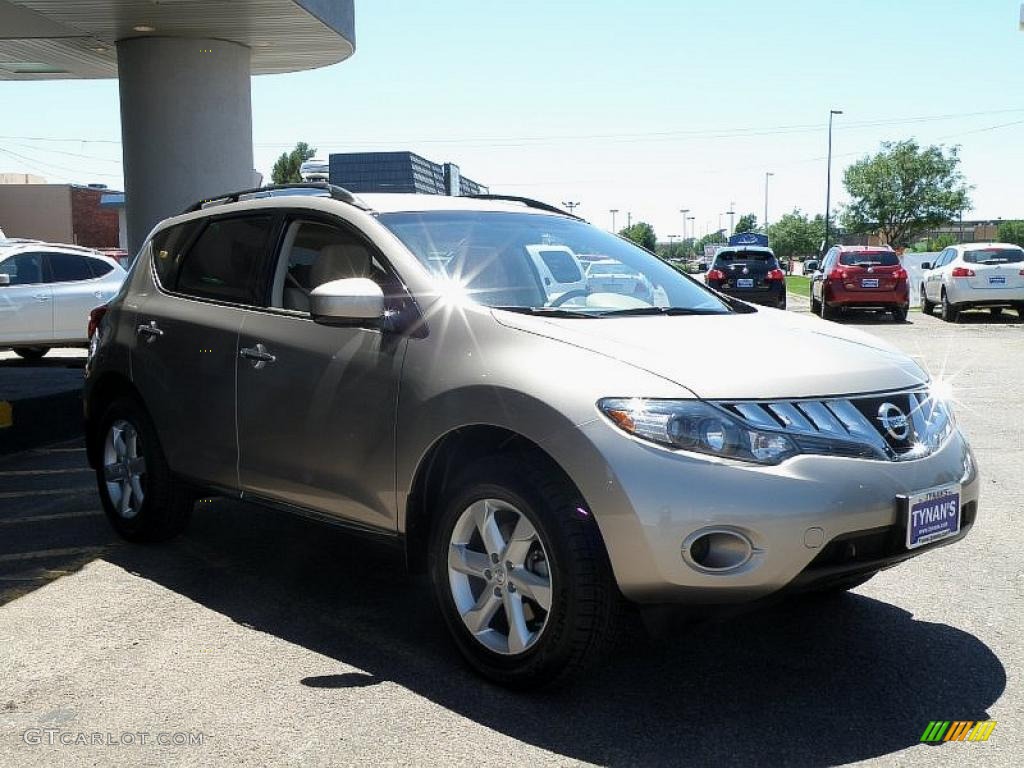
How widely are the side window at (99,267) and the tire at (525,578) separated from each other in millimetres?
13205

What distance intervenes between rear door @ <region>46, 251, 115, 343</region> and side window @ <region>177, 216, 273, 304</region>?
10.5 m

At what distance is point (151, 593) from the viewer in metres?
4.91

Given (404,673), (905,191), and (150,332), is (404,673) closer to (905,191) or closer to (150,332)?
(150,332)

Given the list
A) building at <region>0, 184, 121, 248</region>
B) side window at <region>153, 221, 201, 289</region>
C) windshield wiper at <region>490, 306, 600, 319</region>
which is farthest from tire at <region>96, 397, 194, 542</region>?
building at <region>0, 184, 121, 248</region>

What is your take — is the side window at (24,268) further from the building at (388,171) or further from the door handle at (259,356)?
the building at (388,171)

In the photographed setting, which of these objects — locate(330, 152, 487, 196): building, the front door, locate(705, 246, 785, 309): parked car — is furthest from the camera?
locate(330, 152, 487, 196): building

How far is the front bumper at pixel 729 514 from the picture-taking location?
10.7ft

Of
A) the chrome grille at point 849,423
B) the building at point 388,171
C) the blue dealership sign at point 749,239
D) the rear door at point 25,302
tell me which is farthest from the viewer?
the blue dealership sign at point 749,239

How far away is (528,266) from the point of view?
4629 millimetres

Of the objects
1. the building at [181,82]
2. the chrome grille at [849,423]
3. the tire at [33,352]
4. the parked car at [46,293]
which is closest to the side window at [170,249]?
the chrome grille at [849,423]

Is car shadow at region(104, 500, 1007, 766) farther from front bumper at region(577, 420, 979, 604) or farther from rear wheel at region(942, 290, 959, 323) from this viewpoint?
rear wheel at region(942, 290, 959, 323)

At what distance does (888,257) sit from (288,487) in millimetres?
21303

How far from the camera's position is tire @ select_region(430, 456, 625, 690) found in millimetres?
3449

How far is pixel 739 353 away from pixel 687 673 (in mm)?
1150
